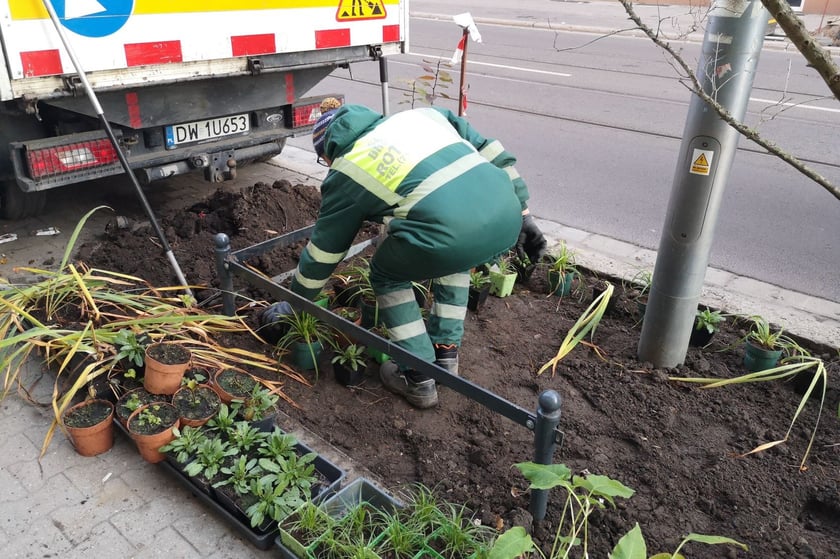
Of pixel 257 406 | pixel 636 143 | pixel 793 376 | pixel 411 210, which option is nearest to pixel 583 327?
pixel 793 376

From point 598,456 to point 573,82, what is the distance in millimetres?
8932

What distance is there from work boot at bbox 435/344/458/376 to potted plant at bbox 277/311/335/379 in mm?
533

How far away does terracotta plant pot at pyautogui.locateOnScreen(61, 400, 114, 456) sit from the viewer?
269 cm

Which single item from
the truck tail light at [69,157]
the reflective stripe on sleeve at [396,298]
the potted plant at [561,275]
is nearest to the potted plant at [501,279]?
the potted plant at [561,275]

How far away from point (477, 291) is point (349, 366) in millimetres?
971

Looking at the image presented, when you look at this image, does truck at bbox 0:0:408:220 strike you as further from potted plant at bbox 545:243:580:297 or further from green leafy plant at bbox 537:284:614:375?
green leafy plant at bbox 537:284:614:375

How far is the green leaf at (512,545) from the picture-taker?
1843mm

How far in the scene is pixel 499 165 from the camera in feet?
10.6

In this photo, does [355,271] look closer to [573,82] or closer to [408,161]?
[408,161]

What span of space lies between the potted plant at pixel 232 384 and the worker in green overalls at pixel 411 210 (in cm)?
46

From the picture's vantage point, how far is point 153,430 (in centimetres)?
264

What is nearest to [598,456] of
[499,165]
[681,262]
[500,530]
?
[500,530]

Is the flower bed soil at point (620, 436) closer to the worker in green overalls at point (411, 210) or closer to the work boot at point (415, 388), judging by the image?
the work boot at point (415, 388)

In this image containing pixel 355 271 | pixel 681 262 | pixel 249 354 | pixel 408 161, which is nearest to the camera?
pixel 408 161
